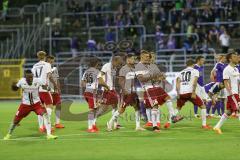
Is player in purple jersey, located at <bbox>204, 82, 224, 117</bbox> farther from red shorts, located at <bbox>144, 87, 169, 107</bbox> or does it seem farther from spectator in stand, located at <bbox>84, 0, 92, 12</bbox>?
spectator in stand, located at <bbox>84, 0, 92, 12</bbox>

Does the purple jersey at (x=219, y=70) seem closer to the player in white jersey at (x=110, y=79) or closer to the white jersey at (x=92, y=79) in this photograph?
the player in white jersey at (x=110, y=79)

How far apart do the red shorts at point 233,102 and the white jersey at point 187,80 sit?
2.12 meters

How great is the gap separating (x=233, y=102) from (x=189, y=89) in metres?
2.34

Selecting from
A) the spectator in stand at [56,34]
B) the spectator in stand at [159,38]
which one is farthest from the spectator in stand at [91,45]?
the spectator in stand at [159,38]

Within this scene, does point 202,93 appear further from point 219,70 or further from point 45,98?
point 45,98

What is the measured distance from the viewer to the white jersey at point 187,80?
2075 cm

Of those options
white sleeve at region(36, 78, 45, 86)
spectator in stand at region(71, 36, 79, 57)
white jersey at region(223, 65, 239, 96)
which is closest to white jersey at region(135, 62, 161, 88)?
white jersey at region(223, 65, 239, 96)

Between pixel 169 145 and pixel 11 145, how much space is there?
13.5 ft

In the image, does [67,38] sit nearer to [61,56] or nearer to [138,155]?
[61,56]

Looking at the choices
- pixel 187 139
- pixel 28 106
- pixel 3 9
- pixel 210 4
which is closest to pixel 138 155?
pixel 187 139

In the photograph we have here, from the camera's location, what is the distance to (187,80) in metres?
20.8

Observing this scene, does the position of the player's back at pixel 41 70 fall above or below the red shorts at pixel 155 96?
above

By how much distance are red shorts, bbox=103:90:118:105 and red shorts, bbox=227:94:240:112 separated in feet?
12.8

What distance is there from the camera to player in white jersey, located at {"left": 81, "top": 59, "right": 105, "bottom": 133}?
66.0 feet
